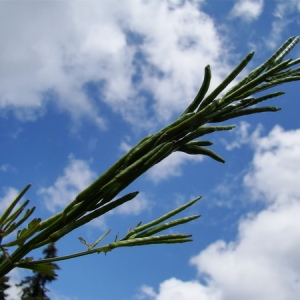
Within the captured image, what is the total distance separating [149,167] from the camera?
59.2 inches

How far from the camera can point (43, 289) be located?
101ft

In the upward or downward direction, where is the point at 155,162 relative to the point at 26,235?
upward

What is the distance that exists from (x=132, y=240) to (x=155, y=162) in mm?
275

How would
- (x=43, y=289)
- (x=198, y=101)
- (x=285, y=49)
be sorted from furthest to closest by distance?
(x=43, y=289) → (x=285, y=49) → (x=198, y=101)

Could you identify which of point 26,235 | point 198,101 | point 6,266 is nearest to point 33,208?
point 26,235

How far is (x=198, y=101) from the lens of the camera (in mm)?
1676

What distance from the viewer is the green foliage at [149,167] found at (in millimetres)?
1471

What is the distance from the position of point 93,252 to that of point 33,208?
28cm

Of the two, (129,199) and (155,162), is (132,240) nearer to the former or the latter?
(129,199)

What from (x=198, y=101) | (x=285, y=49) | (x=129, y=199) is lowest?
(x=129, y=199)

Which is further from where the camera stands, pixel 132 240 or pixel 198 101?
pixel 198 101

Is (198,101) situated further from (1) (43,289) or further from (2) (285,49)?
(1) (43,289)

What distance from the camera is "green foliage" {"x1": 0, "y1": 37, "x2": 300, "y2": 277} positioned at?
4.83 ft

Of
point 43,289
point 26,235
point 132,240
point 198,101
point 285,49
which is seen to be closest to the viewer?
point 26,235
